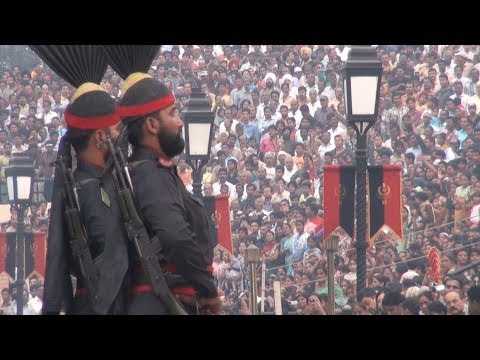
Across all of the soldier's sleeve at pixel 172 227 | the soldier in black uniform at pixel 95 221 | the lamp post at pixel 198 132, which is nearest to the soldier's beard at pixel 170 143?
the soldier's sleeve at pixel 172 227

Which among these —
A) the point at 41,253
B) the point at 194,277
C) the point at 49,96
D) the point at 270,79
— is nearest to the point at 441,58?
the point at 270,79

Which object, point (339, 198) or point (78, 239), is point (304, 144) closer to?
point (339, 198)

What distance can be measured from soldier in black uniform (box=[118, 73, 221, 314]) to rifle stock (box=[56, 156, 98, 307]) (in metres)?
0.24

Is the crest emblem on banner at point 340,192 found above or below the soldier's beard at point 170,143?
below

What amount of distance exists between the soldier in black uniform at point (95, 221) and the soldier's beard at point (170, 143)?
0.38m

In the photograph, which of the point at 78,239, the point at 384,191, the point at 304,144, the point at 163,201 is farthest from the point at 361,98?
the point at 304,144

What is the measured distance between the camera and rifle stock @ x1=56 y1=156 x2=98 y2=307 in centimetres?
960

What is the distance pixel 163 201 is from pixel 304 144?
14.4 m

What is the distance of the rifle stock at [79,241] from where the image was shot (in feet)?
31.5

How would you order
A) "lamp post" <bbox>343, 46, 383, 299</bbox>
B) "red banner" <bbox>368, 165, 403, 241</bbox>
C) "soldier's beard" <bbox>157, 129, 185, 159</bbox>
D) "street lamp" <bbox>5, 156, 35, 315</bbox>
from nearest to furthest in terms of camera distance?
"soldier's beard" <bbox>157, 129, 185, 159</bbox>
"lamp post" <bbox>343, 46, 383, 299</bbox>
"red banner" <bbox>368, 165, 403, 241</bbox>
"street lamp" <bbox>5, 156, 35, 315</bbox>

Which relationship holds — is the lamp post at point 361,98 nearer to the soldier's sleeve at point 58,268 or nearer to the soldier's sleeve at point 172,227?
the soldier's sleeve at point 172,227

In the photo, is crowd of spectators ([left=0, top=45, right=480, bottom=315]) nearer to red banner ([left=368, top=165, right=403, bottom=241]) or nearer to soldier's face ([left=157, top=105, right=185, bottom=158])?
red banner ([left=368, top=165, right=403, bottom=241])

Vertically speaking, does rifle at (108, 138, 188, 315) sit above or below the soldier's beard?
below

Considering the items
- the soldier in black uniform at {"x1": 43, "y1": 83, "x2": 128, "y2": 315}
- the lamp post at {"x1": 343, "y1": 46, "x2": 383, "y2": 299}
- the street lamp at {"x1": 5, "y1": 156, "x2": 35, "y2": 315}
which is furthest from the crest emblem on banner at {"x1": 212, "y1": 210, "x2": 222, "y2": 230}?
the soldier in black uniform at {"x1": 43, "y1": 83, "x2": 128, "y2": 315}
